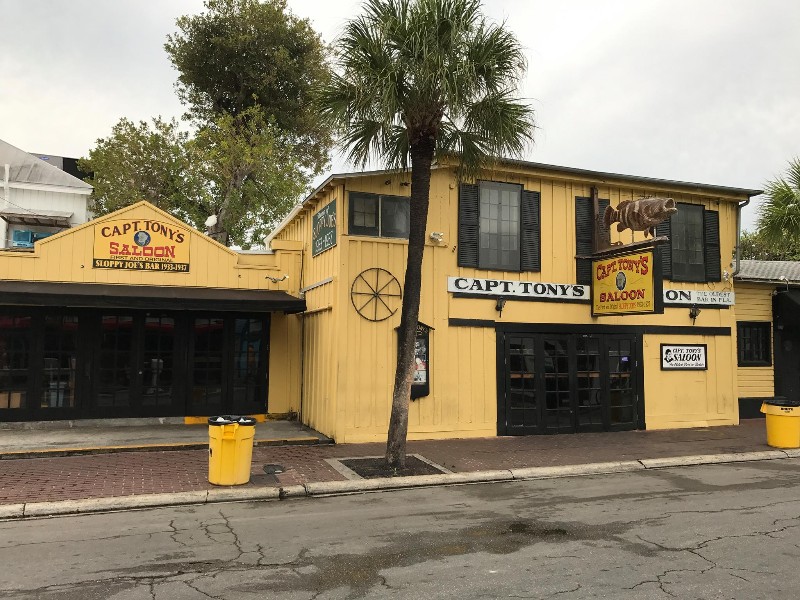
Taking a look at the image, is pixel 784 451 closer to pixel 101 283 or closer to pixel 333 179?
pixel 333 179

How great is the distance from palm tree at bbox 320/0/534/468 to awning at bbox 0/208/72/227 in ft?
57.6

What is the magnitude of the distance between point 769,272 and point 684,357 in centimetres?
600

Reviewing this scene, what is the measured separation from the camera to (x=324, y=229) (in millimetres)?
13305

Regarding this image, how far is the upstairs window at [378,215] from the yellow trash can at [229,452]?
508 cm

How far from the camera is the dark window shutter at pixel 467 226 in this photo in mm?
13172

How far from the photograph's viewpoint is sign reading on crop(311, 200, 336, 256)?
12.7 metres

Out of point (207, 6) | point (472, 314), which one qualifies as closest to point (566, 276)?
point (472, 314)

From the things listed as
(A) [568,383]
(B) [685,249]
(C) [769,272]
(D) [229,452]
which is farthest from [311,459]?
(C) [769,272]

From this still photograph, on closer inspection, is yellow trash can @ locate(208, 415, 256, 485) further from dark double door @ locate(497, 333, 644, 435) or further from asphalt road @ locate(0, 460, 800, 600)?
dark double door @ locate(497, 333, 644, 435)

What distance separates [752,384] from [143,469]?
49.5 ft

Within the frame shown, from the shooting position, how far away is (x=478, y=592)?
4.90m

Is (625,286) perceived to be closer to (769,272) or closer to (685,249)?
(685,249)

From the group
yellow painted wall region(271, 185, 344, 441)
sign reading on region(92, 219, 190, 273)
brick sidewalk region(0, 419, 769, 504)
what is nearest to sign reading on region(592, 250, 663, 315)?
brick sidewalk region(0, 419, 769, 504)

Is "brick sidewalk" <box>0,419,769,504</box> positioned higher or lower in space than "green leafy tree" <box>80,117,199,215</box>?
lower
